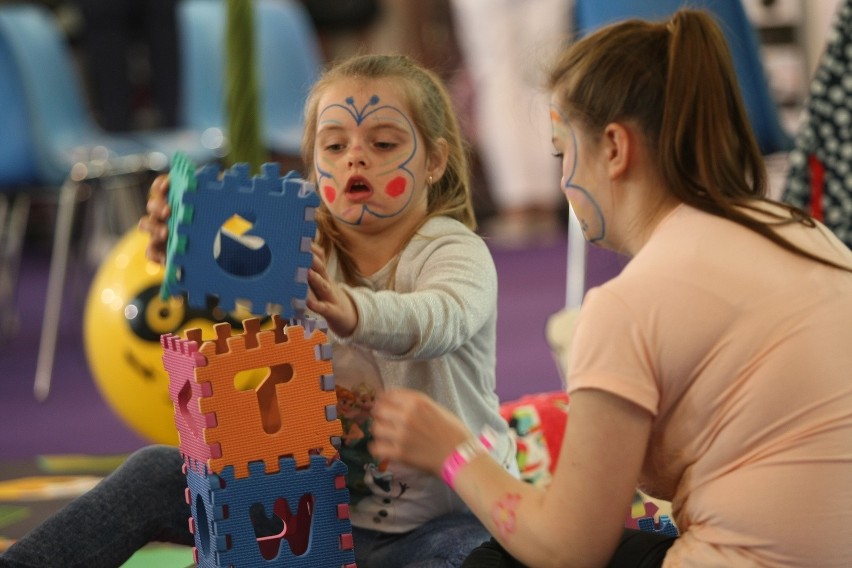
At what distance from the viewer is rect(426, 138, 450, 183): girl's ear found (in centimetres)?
147

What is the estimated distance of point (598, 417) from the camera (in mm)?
993

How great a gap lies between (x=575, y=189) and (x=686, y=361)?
7.9 inches

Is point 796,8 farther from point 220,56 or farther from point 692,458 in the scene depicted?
point 692,458

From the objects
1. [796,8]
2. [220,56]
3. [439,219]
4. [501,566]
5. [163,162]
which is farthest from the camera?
[220,56]

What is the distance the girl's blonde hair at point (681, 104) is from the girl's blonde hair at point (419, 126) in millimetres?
359

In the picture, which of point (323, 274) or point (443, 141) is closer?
point (323, 274)

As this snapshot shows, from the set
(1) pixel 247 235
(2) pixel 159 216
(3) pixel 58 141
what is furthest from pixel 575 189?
(3) pixel 58 141

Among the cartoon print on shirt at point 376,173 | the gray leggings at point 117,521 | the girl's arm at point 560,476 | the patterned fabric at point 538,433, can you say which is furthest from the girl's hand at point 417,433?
the patterned fabric at point 538,433

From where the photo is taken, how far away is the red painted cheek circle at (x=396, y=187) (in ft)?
4.60

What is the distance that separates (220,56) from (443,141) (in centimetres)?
275

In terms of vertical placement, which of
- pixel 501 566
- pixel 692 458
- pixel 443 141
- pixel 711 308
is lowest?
pixel 501 566

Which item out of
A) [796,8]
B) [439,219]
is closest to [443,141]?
[439,219]

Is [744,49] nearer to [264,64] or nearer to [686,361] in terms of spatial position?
[686,361]

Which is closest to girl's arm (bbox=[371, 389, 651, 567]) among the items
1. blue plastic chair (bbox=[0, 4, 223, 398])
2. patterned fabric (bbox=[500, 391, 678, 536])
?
patterned fabric (bbox=[500, 391, 678, 536])
